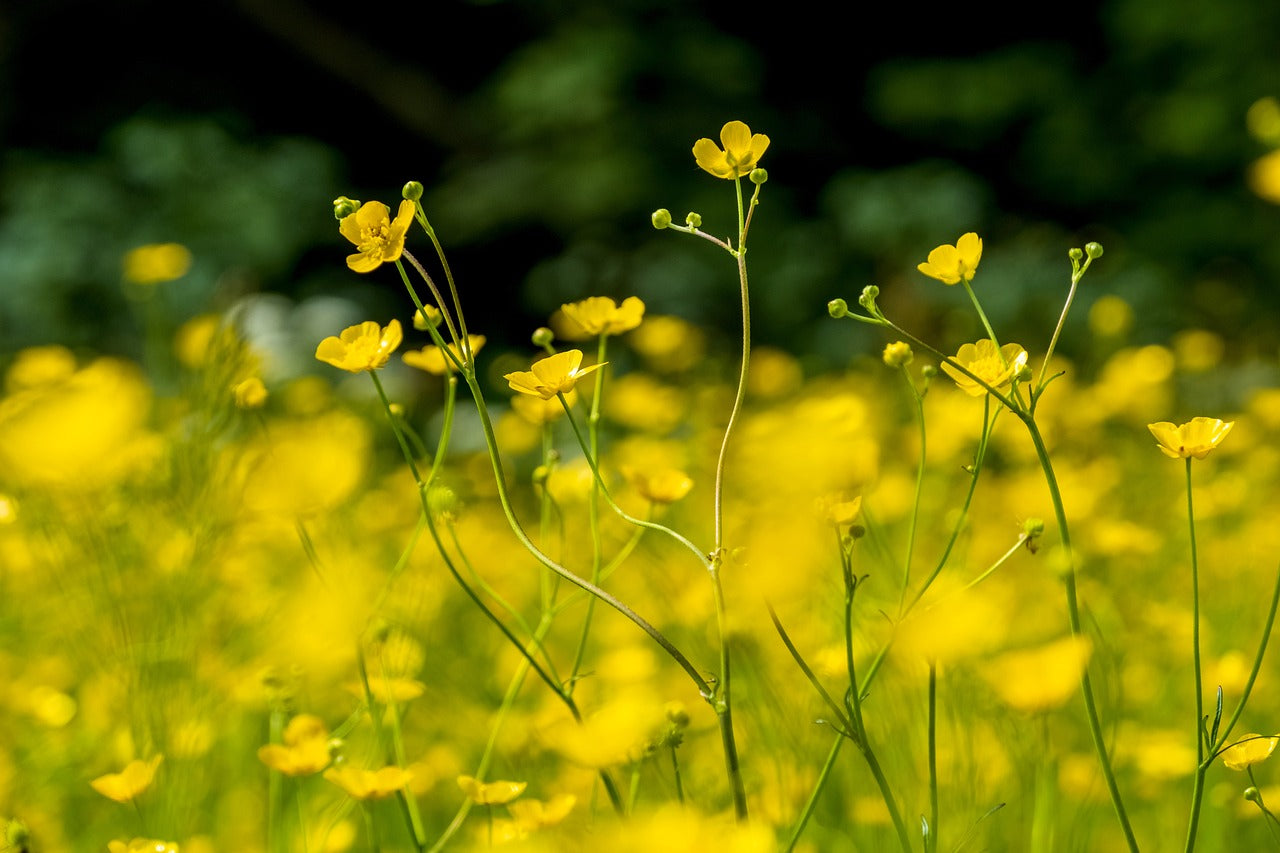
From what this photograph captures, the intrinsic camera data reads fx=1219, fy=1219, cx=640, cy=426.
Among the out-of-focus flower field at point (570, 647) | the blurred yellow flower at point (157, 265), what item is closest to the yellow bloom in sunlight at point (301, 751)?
the out-of-focus flower field at point (570, 647)

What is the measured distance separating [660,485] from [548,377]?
17 cm

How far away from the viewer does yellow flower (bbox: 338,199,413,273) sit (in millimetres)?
584

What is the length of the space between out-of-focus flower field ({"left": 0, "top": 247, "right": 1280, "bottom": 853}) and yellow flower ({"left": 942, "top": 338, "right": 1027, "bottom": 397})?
0.31 feet

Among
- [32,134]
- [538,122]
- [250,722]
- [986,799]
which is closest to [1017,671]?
[986,799]

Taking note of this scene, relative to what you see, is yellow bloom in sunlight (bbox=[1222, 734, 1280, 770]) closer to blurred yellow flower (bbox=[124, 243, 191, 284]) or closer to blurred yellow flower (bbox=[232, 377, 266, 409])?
blurred yellow flower (bbox=[232, 377, 266, 409])

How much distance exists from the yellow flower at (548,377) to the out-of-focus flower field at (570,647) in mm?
100

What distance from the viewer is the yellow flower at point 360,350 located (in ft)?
2.03

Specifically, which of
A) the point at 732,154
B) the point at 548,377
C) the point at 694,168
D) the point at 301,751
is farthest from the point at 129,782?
the point at 694,168

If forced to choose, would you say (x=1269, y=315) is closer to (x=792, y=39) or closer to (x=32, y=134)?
(x=792, y=39)

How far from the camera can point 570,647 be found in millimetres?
1383

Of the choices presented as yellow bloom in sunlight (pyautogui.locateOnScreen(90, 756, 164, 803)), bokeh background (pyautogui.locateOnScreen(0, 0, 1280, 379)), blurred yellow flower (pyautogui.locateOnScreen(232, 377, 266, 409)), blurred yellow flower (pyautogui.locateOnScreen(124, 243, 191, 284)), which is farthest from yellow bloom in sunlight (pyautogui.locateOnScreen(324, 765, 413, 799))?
bokeh background (pyautogui.locateOnScreen(0, 0, 1280, 379))

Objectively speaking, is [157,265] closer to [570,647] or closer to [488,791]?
[570,647]

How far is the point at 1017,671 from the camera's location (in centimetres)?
67

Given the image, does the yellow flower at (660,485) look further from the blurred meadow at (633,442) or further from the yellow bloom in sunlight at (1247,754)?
the yellow bloom in sunlight at (1247,754)
